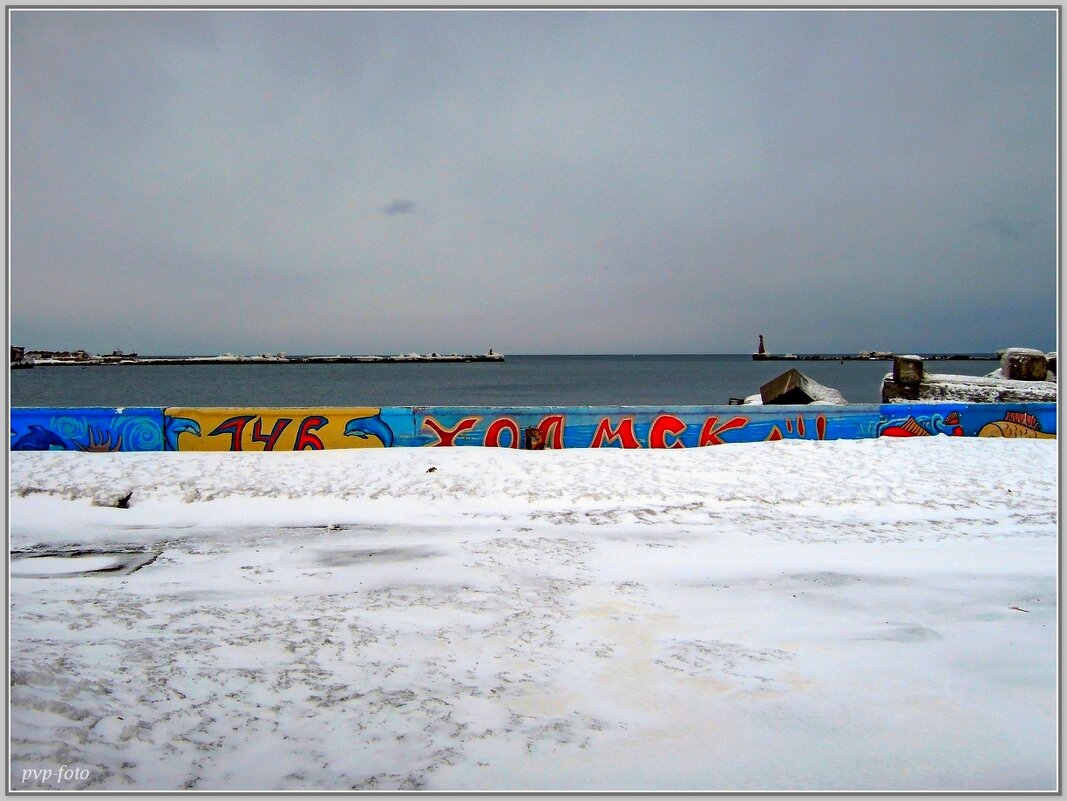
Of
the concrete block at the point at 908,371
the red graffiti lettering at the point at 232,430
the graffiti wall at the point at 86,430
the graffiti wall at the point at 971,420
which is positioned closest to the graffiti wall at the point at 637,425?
the graffiti wall at the point at 971,420

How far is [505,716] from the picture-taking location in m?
3.46

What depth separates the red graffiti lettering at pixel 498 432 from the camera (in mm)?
11797

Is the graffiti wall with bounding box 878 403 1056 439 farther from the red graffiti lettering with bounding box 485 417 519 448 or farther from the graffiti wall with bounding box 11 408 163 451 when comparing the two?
the graffiti wall with bounding box 11 408 163 451

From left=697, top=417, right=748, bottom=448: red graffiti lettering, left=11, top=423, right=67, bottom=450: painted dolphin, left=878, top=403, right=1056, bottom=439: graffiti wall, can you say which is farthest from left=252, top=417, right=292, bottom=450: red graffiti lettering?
left=878, top=403, right=1056, bottom=439: graffiti wall

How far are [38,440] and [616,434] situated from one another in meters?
10.4

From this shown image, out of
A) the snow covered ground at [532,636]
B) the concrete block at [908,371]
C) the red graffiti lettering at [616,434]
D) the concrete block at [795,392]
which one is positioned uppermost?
the concrete block at [908,371]

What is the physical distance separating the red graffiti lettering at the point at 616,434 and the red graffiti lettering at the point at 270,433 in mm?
5678

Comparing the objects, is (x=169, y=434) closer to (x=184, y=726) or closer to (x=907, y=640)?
(x=184, y=726)

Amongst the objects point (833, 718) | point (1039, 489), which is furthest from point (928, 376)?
point (833, 718)

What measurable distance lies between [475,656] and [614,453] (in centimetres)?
737

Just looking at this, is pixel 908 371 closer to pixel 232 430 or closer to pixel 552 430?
pixel 552 430

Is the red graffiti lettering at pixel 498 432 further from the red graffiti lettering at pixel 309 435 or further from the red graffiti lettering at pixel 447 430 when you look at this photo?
the red graffiti lettering at pixel 309 435

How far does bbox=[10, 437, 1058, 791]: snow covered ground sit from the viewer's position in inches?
122

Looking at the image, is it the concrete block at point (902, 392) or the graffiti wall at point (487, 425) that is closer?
the graffiti wall at point (487, 425)
